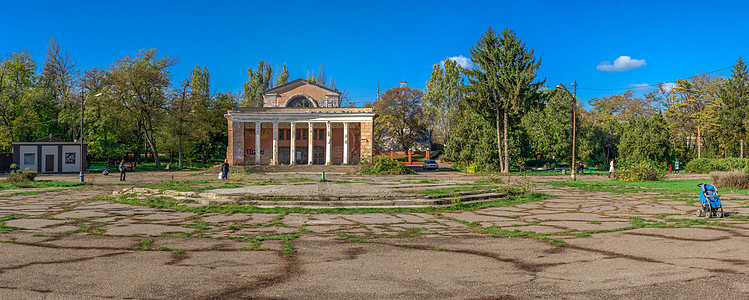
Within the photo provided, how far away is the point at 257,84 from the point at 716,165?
62.6m

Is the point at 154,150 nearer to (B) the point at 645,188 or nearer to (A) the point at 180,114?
(A) the point at 180,114

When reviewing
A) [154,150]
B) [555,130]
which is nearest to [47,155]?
[154,150]

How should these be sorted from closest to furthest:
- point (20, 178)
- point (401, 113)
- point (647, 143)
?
1. point (20, 178)
2. point (647, 143)
3. point (401, 113)

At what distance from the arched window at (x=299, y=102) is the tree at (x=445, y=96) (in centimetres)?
1801

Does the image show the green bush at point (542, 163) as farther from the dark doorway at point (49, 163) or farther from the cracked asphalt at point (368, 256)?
the dark doorway at point (49, 163)

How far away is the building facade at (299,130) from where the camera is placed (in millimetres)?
48344

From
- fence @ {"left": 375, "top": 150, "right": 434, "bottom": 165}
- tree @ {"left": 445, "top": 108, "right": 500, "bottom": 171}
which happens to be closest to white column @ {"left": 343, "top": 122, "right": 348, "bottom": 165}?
tree @ {"left": 445, "top": 108, "right": 500, "bottom": 171}

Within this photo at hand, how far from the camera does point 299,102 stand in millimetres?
54969

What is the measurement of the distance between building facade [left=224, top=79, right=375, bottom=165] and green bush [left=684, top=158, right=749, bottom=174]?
30.5 metres

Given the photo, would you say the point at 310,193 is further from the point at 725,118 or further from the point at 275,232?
the point at 725,118

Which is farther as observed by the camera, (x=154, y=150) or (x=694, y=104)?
(x=694, y=104)

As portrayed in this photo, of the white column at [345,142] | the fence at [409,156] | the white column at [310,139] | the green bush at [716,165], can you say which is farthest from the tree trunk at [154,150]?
the green bush at [716,165]

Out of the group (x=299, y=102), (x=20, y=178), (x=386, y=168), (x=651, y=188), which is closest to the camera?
(x=651, y=188)

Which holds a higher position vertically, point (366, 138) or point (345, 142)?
point (366, 138)
